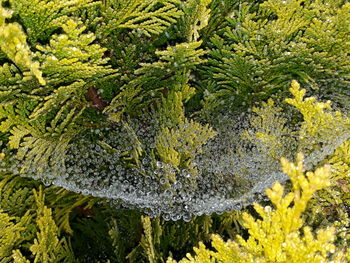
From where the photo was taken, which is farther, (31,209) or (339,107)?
(339,107)

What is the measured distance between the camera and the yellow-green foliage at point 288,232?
44.9 inches

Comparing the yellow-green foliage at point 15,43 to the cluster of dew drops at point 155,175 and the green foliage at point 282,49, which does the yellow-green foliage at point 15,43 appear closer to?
the cluster of dew drops at point 155,175

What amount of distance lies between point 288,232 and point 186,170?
2.60ft

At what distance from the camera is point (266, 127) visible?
6.72 feet

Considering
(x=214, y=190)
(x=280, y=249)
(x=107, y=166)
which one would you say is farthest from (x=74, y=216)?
(x=280, y=249)

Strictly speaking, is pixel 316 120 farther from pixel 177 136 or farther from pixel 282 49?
pixel 177 136

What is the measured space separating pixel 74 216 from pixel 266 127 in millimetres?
1626

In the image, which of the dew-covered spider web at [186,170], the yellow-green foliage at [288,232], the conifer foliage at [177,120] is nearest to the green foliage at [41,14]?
the conifer foliage at [177,120]

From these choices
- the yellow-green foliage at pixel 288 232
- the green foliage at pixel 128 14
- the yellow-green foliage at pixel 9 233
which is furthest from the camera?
the yellow-green foliage at pixel 9 233

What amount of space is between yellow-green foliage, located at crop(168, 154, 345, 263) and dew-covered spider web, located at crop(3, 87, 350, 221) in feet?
1.72

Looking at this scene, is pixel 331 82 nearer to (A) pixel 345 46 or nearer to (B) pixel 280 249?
(A) pixel 345 46

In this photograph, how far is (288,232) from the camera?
1.29 m

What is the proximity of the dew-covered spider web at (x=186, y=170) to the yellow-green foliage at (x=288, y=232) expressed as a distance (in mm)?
524

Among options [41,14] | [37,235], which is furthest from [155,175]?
[41,14]
